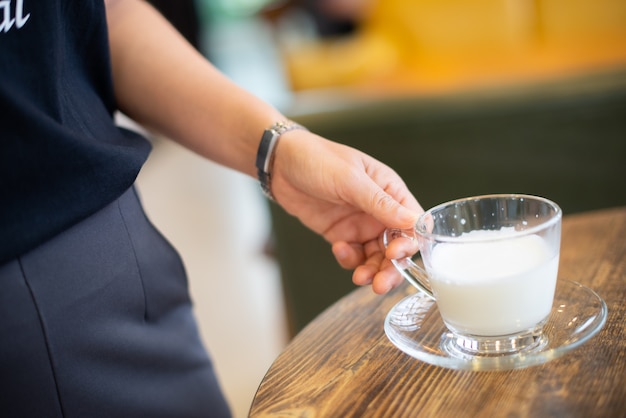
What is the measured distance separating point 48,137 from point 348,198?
295mm

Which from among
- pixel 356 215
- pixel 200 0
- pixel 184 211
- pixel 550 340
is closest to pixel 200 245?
pixel 184 211

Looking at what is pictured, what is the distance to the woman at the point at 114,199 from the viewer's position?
67 centimetres

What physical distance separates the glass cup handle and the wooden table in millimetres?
57

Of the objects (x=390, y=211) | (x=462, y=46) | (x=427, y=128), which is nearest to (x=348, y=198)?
(x=390, y=211)

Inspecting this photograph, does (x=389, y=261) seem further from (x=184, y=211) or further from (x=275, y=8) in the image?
(x=275, y=8)

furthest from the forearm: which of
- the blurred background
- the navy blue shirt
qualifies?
the blurred background

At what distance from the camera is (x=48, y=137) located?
677 millimetres

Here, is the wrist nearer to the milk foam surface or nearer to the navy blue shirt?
the navy blue shirt

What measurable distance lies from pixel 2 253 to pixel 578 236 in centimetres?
63

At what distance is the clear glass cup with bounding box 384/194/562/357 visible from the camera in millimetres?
621

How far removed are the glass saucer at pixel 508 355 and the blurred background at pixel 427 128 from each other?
1.07m

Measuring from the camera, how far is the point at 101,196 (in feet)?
2.35

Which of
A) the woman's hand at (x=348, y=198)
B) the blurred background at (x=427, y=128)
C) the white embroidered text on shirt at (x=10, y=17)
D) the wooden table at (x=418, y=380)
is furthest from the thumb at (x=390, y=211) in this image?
the blurred background at (x=427, y=128)

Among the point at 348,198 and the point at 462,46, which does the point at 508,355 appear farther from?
the point at 462,46
